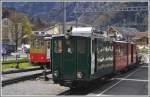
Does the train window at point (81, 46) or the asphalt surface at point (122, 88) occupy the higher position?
the train window at point (81, 46)

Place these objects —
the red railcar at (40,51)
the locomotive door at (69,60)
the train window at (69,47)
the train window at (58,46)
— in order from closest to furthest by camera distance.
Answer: the locomotive door at (69,60)
the train window at (69,47)
the train window at (58,46)
the red railcar at (40,51)

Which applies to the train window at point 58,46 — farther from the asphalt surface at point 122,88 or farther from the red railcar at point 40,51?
the red railcar at point 40,51

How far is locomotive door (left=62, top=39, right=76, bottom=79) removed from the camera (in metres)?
18.4

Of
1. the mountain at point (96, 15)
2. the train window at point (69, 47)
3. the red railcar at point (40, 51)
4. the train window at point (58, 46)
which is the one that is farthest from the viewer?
the mountain at point (96, 15)

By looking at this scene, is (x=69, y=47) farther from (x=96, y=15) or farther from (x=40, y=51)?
(x=96, y=15)

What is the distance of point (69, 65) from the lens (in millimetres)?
18500

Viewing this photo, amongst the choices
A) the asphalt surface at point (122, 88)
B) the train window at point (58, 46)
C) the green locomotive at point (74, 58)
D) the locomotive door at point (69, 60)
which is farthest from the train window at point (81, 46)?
the asphalt surface at point (122, 88)

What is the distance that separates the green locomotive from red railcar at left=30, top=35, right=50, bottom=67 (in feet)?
54.6

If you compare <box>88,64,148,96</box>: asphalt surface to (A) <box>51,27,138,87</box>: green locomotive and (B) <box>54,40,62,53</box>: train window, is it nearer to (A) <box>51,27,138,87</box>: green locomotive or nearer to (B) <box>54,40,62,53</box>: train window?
(A) <box>51,27,138,87</box>: green locomotive

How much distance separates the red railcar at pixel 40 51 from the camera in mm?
35750

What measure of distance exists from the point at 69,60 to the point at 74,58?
0.26 meters

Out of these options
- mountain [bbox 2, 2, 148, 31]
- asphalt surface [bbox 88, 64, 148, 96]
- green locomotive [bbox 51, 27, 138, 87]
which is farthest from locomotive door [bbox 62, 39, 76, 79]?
mountain [bbox 2, 2, 148, 31]

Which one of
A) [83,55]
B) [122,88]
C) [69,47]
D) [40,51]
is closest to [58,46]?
[69,47]

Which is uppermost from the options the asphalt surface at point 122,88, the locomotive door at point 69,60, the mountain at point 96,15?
the mountain at point 96,15
